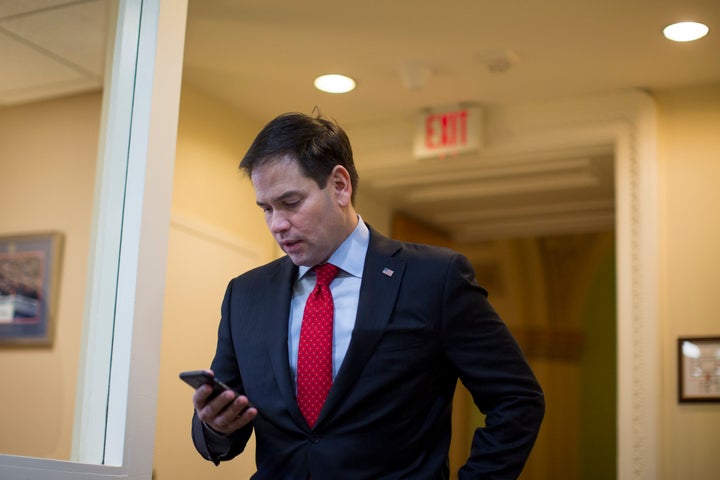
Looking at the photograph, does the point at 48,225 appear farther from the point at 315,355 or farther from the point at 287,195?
the point at 315,355

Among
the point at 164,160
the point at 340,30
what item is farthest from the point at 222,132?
the point at 164,160

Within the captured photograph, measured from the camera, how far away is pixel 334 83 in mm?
4281

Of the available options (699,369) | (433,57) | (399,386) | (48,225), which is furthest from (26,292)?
(699,369)

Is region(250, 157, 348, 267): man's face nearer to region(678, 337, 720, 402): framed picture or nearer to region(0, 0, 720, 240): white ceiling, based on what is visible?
region(0, 0, 720, 240): white ceiling

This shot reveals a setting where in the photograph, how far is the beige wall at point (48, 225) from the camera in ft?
7.64

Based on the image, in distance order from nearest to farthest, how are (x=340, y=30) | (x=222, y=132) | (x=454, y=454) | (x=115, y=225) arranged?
(x=115, y=225) → (x=340, y=30) → (x=222, y=132) → (x=454, y=454)

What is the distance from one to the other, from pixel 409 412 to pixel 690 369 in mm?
2572

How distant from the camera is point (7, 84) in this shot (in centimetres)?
238

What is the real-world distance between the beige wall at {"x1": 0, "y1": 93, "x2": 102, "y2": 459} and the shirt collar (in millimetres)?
786

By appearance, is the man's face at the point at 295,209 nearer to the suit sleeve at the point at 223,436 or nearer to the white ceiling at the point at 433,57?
the suit sleeve at the point at 223,436

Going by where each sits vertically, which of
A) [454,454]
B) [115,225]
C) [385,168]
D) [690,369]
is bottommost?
[454,454]

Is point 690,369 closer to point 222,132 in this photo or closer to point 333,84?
point 333,84

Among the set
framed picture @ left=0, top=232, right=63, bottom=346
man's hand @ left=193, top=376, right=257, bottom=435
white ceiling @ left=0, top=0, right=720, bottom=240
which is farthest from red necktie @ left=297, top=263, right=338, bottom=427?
white ceiling @ left=0, top=0, right=720, bottom=240

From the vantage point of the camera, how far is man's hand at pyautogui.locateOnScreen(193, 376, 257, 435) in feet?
5.57
